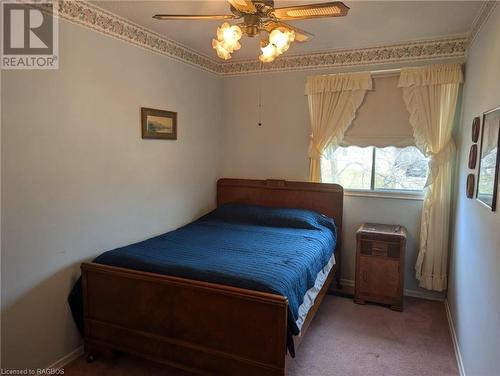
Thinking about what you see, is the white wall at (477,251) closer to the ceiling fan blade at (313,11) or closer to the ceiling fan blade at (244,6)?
the ceiling fan blade at (313,11)

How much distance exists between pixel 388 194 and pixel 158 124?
243 cm

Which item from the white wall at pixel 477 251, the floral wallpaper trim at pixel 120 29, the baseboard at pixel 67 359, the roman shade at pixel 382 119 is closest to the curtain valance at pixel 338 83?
the roman shade at pixel 382 119

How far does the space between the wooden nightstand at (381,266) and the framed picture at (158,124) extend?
6.96ft

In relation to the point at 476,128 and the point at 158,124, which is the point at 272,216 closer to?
the point at 158,124

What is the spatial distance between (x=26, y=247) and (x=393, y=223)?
327 centimetres

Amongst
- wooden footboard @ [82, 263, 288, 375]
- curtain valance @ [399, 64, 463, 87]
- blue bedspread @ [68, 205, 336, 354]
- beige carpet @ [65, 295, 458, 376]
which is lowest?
beige carpet @ [65, 295, 458, 376]

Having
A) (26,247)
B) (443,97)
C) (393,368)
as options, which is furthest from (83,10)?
(393,368)

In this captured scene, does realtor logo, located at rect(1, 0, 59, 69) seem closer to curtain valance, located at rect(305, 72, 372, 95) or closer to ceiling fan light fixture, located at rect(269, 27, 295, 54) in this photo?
ceiling fan light fixture, located at rect(269, 27, 295, 54)

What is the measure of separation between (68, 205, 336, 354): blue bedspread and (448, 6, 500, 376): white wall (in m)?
1.01

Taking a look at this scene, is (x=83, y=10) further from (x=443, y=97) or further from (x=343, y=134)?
(x=443, y=97)

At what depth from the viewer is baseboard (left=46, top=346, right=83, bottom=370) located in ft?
7.97

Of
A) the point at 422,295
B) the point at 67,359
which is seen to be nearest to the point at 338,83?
the point at 422,295

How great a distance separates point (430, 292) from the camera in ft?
11.7

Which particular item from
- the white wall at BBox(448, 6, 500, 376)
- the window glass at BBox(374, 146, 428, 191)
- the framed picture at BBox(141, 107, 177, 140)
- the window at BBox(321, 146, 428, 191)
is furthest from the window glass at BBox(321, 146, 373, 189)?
the framed picture at BBox(141, 107, 177, 140)
